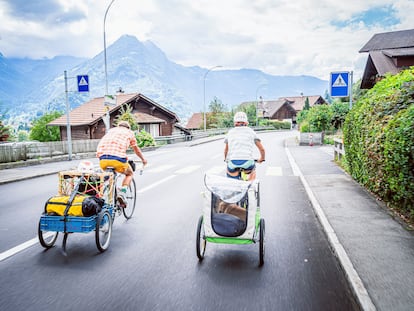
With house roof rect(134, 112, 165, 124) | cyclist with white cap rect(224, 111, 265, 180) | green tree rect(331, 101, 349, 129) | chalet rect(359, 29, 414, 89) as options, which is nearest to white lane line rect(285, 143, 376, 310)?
cyclist with white cap rect(224, 111, 265, 180)

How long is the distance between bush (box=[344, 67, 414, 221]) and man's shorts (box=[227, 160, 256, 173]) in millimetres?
2352

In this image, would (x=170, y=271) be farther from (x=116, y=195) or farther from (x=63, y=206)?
(x=116, y=195)

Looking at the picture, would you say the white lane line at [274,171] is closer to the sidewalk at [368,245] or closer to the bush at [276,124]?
the sidewalk at [368,245]

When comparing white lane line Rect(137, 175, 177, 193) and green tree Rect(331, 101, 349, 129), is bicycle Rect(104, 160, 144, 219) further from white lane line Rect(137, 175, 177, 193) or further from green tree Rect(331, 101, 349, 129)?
green tree Rect(331, 101, 349, 129)

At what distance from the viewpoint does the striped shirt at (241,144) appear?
5520mm

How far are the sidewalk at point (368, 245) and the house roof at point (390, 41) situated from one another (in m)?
30.3

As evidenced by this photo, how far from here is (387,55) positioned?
2686 cm

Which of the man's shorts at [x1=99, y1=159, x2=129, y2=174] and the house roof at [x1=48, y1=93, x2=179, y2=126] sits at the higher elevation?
the house roof at [x1=48, y1=93, x2=179, y2=126]

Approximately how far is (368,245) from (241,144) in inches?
90.8

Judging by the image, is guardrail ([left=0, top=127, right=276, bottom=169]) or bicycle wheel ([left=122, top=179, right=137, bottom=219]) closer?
bicycle wheel ([left=122, top=179, right=137, bottom=219])

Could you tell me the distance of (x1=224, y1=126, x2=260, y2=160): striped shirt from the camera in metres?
5.52

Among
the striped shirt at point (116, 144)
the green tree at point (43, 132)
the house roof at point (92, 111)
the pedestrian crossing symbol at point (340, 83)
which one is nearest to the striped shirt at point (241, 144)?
the striped shirt at point (116, 144)

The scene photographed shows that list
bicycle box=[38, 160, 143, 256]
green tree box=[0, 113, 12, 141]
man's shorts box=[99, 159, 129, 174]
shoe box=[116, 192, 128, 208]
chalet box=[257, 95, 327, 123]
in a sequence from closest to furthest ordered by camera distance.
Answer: bicycle box=[38, 160, 143, 256]
man's shorts box=[99, 159, 129, 174]
shoe box=[116, 192, 128, 208]
green tree box=[0, 113, 12, 141]
chalet box=[257, 95, 327, 123]

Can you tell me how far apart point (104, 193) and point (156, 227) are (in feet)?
3.97
